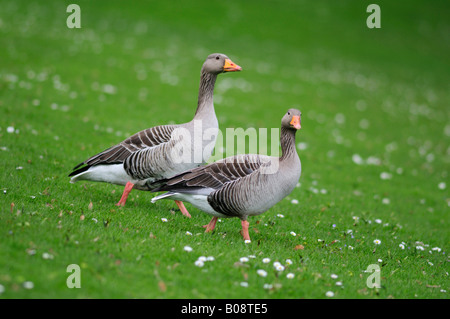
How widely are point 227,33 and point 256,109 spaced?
55.0 feet

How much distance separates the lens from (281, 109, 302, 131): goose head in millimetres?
7199

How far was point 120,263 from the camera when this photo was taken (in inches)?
232

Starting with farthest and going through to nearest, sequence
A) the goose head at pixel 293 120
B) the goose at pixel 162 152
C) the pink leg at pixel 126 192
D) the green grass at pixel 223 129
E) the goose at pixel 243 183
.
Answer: the pink leg at pixel 126 192
the goose at pixel 162 152
the goose head at pixel 293 120
the goose at pixel 243 183
the green grass at pixel 223 129

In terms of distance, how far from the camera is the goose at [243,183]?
7.09 metres

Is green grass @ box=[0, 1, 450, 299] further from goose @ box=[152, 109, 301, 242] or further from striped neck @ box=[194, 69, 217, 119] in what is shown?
striped neck @ box=[194, 69, 217, 119]

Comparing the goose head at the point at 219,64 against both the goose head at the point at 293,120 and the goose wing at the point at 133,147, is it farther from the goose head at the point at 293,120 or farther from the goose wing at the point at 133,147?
the goose head at the point at 293,120

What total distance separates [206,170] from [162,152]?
101 cm

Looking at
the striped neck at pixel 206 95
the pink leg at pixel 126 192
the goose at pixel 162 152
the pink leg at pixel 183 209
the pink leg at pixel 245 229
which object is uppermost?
the striped neck at pixel 206 95

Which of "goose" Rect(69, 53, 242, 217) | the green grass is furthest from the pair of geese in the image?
the green grass

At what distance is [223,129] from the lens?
16.1 m

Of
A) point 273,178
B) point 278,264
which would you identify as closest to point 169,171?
point 273,178

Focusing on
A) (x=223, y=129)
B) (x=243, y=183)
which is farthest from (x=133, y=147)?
(x=223, y=129)

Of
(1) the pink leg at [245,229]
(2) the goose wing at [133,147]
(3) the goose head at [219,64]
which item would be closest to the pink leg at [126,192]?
(2) the goose wing at [133,147]

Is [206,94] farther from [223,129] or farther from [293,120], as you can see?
[223,129]
